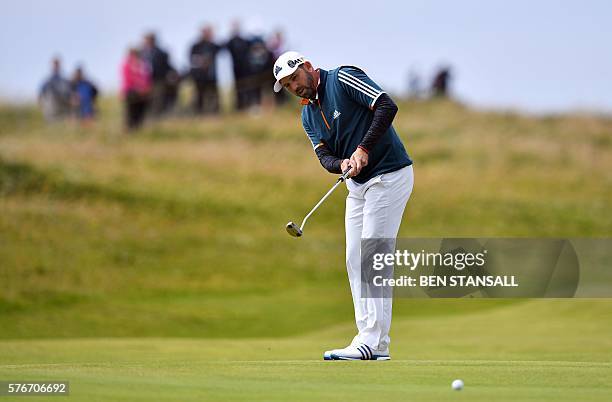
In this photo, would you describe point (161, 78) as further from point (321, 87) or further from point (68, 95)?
point (321, 87)

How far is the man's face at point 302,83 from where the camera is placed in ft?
27.6

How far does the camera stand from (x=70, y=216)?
2534cm

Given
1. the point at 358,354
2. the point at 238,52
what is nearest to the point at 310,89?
the point at 358,354

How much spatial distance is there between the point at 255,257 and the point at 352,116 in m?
15.9

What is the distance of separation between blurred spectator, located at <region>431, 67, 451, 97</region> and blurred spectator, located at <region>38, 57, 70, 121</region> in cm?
1462

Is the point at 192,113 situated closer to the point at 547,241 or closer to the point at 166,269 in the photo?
the point at 166,269

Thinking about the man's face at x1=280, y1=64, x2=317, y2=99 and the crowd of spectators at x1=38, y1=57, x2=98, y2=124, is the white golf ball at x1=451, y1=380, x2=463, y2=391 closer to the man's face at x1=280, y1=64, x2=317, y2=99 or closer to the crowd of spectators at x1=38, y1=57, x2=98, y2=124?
the man's face at x1=280, y1=64, x2=317, y2=99

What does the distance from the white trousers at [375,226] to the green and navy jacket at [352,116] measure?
0.25 feet

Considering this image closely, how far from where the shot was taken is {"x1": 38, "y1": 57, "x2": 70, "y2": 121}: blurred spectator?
102 feet

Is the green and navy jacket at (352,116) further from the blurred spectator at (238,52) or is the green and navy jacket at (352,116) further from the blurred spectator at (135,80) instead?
the blurred spectator at (238,52)

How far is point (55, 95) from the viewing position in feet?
106

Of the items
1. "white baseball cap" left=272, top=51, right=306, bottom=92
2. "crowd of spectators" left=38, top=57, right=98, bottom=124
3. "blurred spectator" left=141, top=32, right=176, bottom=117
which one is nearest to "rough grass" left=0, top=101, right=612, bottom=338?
"crowd of spectators" left=38, top=57, right=98, bottom=124

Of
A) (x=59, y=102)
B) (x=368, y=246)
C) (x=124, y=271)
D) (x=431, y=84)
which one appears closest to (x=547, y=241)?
(x=368, y=246)

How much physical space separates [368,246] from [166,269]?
588 inches
